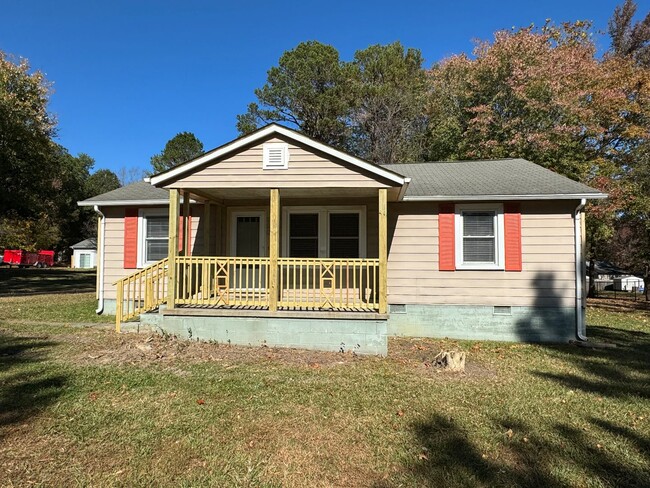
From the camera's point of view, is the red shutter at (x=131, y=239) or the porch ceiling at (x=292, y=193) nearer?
the porch ceiling at (x=292, y=193)

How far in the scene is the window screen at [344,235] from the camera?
9.20 m

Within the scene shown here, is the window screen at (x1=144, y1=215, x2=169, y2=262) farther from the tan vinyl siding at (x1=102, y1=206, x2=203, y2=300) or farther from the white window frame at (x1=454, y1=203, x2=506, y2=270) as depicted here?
the white window frame at (x1=454, y1=203, x2=506, y2=270)

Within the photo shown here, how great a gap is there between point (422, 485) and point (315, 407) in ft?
5.47

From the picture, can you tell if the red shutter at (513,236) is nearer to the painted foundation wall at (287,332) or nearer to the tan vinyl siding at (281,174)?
the tan vinyl siding at (281,174)

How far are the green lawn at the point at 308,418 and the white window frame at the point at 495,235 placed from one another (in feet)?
6.92

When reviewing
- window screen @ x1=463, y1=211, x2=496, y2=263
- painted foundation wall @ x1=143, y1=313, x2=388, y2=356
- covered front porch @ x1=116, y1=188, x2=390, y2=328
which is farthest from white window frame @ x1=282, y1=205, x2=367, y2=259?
painted foundation wall @ x1=143, y1=313, x2=388, y2=356

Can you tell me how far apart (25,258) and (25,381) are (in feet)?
146

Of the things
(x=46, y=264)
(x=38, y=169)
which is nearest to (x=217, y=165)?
(x=38, y=169)

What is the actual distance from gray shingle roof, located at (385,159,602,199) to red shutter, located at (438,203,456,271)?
41cm

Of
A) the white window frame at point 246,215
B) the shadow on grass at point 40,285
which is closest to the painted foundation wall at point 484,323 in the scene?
the white window frame at point 246,215

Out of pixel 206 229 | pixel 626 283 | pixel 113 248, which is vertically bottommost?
pixel 626 283

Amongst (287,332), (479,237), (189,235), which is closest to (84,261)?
(189,235)

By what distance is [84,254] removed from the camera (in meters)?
47.0

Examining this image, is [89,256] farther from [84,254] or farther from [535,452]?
[535,452]
